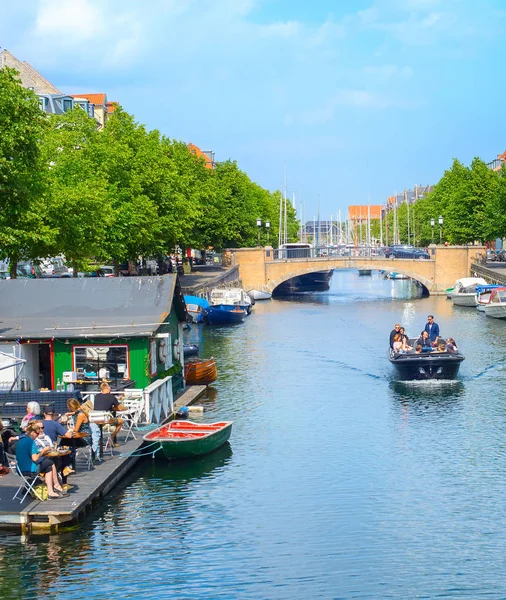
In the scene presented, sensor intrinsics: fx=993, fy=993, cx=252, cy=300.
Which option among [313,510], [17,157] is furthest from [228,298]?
[313,510]

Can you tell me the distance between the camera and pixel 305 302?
100812mm

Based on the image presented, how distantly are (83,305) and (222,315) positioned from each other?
130 feet

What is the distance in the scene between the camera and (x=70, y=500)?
76.0 feet

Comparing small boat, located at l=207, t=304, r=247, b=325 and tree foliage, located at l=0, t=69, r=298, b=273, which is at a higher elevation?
tree foliage, located at l=0, t=69, r=298, b=273

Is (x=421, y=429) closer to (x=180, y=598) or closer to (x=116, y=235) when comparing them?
(x=180, y=598)

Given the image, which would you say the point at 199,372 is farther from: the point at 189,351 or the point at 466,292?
the point at 466,292

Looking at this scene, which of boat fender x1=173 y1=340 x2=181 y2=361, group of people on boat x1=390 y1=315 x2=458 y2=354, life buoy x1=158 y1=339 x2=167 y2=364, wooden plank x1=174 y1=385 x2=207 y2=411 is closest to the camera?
life buoy x1=158 y1=339 x2=167 y2=364

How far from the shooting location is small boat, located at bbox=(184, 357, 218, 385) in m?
42.8

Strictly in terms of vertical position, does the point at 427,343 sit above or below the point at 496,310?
above

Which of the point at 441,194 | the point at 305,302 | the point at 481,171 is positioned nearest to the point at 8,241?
the point at 305,302

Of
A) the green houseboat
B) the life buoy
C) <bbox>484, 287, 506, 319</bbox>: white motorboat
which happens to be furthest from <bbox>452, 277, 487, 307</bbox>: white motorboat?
the life buoy

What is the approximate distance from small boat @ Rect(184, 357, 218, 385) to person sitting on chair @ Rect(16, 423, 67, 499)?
773 inches

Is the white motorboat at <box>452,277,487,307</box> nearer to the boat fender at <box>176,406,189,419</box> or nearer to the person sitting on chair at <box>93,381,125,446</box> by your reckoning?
the boat fender at <box>176,406,189,419</box>

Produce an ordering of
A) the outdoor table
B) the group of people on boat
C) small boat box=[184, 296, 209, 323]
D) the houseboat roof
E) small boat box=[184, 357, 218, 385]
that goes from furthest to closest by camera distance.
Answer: small boat box=[184, 296, 209, 323], the group of people on boat, small boat box=[184, 357, 218, 385], the houseboat roof, the outdoor table
